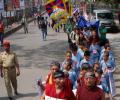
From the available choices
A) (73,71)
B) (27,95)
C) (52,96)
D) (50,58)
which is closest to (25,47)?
(50,58)

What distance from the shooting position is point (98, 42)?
13648 mm

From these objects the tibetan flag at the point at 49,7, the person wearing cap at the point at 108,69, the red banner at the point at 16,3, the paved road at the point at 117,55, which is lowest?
the paved road at the point at 117,55

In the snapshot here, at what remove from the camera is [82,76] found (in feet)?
26.6

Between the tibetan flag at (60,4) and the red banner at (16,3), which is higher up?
the tibetan flag at (60,4)

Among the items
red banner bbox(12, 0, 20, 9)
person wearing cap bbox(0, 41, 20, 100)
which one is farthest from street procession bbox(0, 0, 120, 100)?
red banner bbox(12, 0, 20, 9)

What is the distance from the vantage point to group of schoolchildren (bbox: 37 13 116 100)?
6199 millimetres

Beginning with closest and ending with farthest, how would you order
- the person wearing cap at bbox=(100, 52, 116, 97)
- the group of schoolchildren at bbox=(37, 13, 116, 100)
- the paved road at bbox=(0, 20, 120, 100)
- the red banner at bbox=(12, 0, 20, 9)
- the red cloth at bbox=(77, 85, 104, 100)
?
the red cloth at bbox=(77, 85, 104, 100) → the group of schoolchildren at bbox=(37, 13, 116, 100) → the person wearing cap at bbox=(100, 52, 116, 97) → the paved road at bbox=(0, 20, 120, 100) → the red banner at bbox=(12, 0, 20, 9)

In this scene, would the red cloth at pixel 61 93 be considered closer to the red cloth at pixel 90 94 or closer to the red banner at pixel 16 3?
the red cloth at pixel 90 94

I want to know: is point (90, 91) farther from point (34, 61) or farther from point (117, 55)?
point (117, 55)

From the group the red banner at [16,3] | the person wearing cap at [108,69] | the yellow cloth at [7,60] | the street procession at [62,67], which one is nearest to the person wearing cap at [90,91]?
the street procession at [62,67]

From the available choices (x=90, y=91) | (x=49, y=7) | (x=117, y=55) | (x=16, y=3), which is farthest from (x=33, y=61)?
(x=16, y=3)

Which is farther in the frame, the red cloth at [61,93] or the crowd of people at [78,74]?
the red cloth at [61,93]

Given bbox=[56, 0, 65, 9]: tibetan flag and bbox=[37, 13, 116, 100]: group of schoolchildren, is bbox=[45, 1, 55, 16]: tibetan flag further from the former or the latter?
bbox=[37, 13, 116, 100]: group of schoolchildren

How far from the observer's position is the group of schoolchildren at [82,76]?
244 inches
